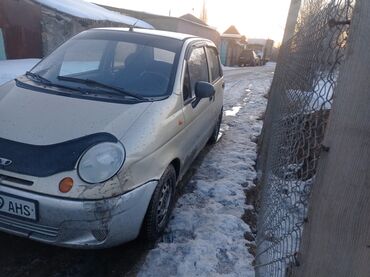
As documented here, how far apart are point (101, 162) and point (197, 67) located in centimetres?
221

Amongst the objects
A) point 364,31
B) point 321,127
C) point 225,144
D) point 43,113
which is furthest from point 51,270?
point 225,144

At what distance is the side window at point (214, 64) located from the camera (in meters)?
5.16

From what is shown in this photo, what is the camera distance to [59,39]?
650 inches

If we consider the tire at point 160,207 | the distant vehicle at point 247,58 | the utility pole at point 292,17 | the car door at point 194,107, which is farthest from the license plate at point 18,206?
the distant vehicle at point 247,58

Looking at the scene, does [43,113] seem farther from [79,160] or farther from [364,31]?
[364,31]

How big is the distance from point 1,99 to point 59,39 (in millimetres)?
14546

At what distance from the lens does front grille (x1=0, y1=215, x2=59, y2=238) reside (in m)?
2.48

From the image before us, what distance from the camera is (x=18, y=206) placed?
244 cm

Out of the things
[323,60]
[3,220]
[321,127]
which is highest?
[323,60]

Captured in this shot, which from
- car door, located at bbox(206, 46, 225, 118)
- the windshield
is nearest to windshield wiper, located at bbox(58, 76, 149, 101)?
the windshield

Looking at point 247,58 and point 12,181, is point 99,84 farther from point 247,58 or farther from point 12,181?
point 247,58

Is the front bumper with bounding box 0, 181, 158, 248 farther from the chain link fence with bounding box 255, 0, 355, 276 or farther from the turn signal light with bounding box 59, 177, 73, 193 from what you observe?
the chain link fence with bounding box 255, 0, 355, 276

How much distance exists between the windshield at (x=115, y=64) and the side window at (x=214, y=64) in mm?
1226

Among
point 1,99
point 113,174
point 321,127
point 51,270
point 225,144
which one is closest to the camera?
point 321,127
